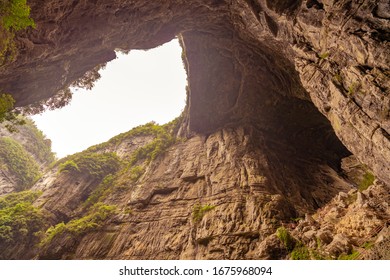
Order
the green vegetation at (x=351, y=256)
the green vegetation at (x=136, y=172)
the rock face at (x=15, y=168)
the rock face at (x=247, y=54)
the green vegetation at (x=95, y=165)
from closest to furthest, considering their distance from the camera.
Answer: the green vegetation at (x=351, y=256), the rock face at (x=247, y=54), the green vegetation at (x=136, y=172), the green vegetation at (x=95, y=165), the rock face at (x=15, y=168)

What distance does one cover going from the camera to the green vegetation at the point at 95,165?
1045 inches

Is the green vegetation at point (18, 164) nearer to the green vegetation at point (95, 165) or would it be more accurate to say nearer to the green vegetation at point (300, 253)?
the green vegetation at point (95, 165)

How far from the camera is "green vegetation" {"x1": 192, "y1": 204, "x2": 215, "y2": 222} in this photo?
51.4 ft

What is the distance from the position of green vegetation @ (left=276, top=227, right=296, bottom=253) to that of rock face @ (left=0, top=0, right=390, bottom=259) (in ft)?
1.88

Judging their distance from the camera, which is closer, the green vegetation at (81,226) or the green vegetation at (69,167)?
the green vegetation at (81,226)

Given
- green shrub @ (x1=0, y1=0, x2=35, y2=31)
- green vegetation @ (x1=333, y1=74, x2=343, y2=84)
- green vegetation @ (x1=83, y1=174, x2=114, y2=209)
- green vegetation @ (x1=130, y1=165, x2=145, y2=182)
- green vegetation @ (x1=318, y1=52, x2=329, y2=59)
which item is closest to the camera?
green shrub @ (x1=0, y1=0, x2=35, y2=31)

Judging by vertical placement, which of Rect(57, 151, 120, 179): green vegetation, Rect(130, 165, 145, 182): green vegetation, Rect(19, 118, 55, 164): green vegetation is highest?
Rect(19, 118, 55, 164): green vegetation

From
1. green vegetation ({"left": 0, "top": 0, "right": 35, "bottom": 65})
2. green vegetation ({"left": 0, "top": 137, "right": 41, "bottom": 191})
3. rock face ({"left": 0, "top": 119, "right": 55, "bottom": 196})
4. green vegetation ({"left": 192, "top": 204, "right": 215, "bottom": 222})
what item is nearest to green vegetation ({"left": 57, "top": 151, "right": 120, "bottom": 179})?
rock face ({"left": 0, "top": 119, "right": 55, "bottom": 196})

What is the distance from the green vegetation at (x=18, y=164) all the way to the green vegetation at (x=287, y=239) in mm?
31568

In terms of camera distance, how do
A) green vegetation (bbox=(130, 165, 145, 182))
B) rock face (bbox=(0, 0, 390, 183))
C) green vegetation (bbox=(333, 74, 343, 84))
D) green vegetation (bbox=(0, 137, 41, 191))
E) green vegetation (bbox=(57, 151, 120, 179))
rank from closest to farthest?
rock face (bbox=(0, 0, 390, 183))
green vegetation (bbox=(333, 74, 343, 84))
green vegetation (bbox=(130, 165, 145, 182))
green vegetation (bbox=(57, 151, 120, 179))
green vegetation (bbox=(0, 137, 41, 191))

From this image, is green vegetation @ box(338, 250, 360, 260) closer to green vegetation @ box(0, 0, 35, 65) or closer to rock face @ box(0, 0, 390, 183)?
rock face @ box(0, 0, 390, 183)

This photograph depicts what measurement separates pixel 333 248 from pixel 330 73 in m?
6.90

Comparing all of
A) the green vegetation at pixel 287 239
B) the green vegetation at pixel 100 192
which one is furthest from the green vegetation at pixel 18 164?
the green vegetation at pixel 287 239

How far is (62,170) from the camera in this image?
86.4 feet
